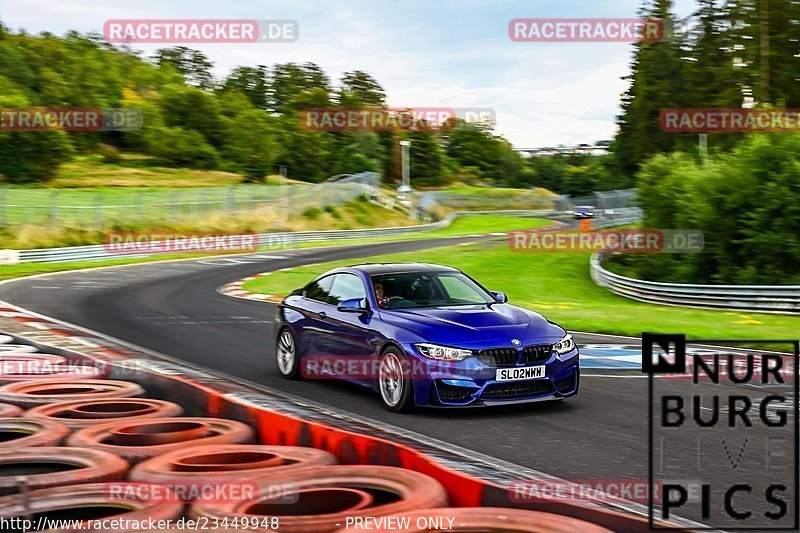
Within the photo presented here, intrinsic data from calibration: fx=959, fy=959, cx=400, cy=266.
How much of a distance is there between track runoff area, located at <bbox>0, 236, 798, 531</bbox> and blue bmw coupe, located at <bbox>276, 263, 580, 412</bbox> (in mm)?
243

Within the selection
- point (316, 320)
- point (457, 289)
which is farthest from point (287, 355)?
point (457, 289)

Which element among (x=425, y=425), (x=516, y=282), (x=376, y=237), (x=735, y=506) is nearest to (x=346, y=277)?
(x=425, y=425)

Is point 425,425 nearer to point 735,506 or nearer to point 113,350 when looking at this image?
point 735,506

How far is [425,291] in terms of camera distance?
10.0m

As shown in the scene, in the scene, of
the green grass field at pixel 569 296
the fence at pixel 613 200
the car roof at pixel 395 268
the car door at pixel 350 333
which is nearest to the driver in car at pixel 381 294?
the car door at pixel 350 333

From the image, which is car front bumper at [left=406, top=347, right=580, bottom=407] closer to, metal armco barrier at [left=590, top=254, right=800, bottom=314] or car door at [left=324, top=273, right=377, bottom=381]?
car door at [left=324, top=273, right=377, bottom=381]

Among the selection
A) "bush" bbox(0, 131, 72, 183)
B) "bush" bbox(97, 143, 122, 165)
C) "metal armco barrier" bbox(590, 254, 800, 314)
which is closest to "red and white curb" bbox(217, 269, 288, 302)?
"metal armco barrier" bbox(590, 254, 800, 314)

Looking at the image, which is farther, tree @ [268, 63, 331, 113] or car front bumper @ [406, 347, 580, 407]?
tree @ [268, 63, 331, 113]

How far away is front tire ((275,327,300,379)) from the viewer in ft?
35.9

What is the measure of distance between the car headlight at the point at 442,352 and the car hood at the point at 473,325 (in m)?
0.05

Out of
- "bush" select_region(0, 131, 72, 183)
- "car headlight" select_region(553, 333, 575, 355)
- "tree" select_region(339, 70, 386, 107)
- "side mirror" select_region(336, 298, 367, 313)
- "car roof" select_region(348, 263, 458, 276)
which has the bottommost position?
"car headlight" select_region(553, 333, 575, 355)

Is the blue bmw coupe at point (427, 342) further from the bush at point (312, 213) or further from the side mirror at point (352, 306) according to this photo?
the bush at point (312, 213)

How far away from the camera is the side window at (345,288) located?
10.2 metres

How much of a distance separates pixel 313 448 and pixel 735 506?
2.71 metres
